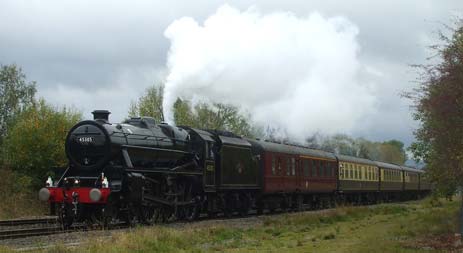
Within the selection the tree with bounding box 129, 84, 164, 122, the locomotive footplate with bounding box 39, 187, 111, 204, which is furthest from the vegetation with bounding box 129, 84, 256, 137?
the locomotive footplate with bounding box 39, 187, 111, 204

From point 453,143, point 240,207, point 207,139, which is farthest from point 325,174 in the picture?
point 453,143

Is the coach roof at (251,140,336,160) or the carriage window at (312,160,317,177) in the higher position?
the coach roof at (251,140,336,160)

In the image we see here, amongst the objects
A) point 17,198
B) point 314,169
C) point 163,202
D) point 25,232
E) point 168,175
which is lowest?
point 25,232

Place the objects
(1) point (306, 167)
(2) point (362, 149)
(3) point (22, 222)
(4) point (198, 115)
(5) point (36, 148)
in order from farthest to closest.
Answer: (2) point (362, 149) < (4) point (198, 115) < (1) point (306, 167) < (5) point (36, 148) < (3) point (22, 222)

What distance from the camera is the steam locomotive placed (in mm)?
17406

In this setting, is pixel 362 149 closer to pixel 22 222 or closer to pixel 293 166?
pixel 293 166

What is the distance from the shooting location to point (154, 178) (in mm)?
19172

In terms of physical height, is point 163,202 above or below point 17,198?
above

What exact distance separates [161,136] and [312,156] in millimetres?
13541

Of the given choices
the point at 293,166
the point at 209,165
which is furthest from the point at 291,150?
the point at 209,165

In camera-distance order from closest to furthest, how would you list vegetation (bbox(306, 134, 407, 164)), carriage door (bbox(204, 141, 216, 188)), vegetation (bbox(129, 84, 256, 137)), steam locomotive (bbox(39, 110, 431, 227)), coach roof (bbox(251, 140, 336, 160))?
steam locomotive (bbox(39, 110, 431, 227)) → carriage door (bbox(204, 141, 216, 188)) → coach roof (bbox(251, 140, 336, 160)) → vegetation (bbox(129, 84, 256, 137)) → vegetation (bbox(306, 134, 407, 164))

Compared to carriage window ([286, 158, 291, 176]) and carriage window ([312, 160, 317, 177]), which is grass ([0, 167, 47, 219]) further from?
carriage window ([312, 160, 317, 177])

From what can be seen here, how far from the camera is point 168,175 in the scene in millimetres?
19641

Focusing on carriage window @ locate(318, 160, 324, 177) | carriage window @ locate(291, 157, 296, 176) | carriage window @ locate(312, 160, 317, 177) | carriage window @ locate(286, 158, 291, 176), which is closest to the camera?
carriage window @ locate(286, 158, 291, 176)
